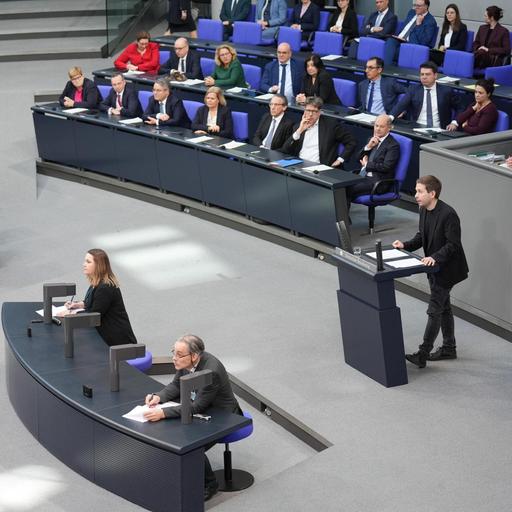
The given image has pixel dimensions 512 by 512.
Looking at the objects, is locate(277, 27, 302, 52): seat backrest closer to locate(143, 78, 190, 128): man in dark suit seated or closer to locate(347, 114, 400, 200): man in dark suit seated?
locate(143, 78, 190, 128): man in dark suit seated

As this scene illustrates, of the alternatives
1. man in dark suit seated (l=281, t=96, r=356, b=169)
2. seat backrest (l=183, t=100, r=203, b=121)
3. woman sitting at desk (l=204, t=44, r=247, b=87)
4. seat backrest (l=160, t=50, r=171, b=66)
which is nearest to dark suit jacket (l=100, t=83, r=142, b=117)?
seat backrest (l=183, t=100, r=203, b=121)

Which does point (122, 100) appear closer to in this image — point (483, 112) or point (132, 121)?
point (132, 121)

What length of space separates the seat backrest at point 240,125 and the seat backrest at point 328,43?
3.46m

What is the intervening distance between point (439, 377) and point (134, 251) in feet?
13.3

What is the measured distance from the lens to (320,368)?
8.52 metres

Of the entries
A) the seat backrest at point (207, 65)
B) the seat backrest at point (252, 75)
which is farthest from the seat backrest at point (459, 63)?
the seat backrest at point (207, 65)

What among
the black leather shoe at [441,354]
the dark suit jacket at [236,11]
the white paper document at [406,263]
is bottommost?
the black leather shoe at [441,354]

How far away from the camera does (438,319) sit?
8.33m

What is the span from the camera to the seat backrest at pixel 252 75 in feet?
47.5

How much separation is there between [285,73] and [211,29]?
11.3ft

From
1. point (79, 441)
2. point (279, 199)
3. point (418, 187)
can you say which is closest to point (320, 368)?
point (418, 187)

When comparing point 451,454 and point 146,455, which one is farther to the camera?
point 451,454

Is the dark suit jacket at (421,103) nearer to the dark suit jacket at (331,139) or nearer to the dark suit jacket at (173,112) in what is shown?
the dark suit jacket at (331,139)

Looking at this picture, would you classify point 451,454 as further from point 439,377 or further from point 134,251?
point 134,251
